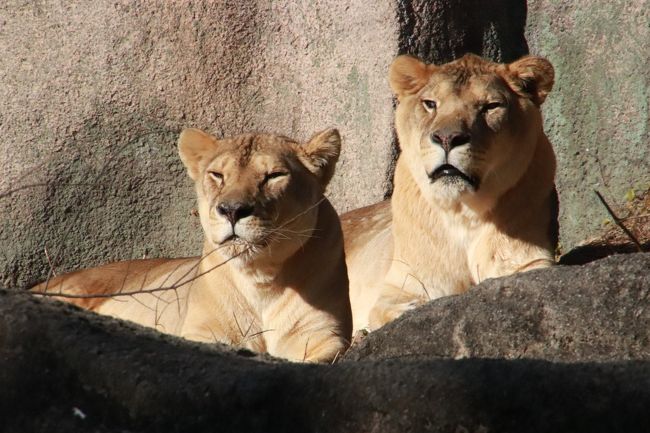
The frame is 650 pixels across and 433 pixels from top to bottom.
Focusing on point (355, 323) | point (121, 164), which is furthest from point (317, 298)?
point (121, 164)

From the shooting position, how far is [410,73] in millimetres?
6238

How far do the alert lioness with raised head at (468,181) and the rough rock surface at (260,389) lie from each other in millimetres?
2780

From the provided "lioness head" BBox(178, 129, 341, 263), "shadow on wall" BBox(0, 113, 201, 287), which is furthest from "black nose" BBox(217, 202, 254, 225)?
"shadow on wall" BBox(0, 113, 201, 287)

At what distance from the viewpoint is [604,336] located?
346 cm

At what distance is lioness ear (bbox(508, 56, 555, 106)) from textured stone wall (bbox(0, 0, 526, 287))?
1.32m

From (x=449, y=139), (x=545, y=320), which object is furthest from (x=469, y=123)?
(x=545, y=320)

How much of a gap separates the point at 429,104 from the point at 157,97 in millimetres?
2115

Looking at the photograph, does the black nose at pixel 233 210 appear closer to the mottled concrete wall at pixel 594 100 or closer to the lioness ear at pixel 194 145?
the lioness ear at pixel 194 145

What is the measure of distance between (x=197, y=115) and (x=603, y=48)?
2.44 m

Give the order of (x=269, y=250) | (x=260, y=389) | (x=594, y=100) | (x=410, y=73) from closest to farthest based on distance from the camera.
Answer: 1. (x=260, y=389)
2. (x=269, y=250)
3. (x=410, y=73)
4. (x=594, y=100)

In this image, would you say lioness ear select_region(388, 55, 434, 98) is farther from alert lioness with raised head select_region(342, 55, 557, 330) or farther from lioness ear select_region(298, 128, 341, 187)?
lioness ear select_region(298, 128, 341, 187)

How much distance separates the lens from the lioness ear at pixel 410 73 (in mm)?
6223

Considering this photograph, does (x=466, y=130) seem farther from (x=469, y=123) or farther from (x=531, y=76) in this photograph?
(x=531, y=76)

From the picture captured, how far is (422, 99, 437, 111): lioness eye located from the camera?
6016 mm
